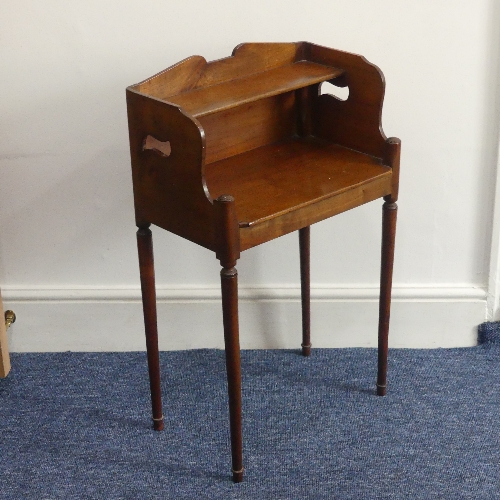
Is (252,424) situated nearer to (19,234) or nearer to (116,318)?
(116,318)

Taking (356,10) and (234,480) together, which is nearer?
(234,480)

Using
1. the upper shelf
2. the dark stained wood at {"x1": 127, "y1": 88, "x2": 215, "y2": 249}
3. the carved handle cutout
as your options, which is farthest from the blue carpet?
the upper shelf

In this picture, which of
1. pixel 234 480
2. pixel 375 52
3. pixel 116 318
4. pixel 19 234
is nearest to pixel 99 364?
pixel 116 318

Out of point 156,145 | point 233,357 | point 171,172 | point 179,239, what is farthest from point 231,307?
point 179,239

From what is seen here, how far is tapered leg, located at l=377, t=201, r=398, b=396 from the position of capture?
204 centimetres

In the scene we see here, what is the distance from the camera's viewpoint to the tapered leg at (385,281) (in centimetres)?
204

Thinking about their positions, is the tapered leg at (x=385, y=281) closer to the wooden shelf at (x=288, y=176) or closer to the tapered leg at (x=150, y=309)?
the wooden shelf at (x=288, y=176)

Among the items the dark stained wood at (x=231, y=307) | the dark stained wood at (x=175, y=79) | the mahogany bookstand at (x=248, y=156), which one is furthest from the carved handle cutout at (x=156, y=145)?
the dark stained wood at (x=231, y=307)

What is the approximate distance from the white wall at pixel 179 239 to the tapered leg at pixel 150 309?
38 centimetres

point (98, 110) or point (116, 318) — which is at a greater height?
point (98, 110)

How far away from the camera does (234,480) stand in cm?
197

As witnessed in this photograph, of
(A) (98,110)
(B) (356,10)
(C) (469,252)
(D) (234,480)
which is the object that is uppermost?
(B) (356,10)

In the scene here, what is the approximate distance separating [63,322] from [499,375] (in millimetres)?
1274

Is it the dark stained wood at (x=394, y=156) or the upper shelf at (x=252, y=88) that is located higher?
the upper shelf at (x=252, y=88)
